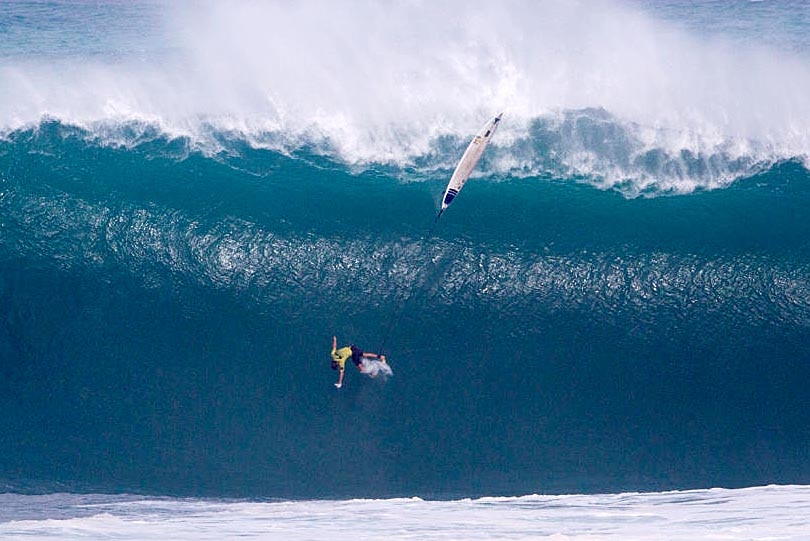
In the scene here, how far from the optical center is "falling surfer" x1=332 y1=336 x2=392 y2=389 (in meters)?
15.3

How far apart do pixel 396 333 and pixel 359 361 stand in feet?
3.71

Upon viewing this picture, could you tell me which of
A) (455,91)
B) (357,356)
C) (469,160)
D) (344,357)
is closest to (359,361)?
(357,356)

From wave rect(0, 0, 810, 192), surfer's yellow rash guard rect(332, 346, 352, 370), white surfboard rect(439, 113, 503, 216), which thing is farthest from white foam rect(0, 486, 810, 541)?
wave rect(0, 0, 810, 192)

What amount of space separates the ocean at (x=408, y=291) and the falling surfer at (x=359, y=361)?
1.01 ft

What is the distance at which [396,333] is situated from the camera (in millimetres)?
16016

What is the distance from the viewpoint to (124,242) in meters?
17.3

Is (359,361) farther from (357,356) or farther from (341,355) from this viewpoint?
(341,355)

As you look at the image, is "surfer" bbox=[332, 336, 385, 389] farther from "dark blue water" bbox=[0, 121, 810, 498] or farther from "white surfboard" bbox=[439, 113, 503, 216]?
"white surfboard" bbox=[439, 113, 503, 216]

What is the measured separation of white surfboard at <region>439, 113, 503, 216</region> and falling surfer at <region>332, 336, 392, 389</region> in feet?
12.9

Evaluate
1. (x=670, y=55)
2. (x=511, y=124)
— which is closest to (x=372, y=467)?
(x=511, y=124)

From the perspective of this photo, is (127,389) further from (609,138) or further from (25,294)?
(609,138)

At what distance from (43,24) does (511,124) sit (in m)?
15.9

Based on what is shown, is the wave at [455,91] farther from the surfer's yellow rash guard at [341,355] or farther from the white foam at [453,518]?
the white foam at [453,518]

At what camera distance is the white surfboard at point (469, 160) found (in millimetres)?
17297
